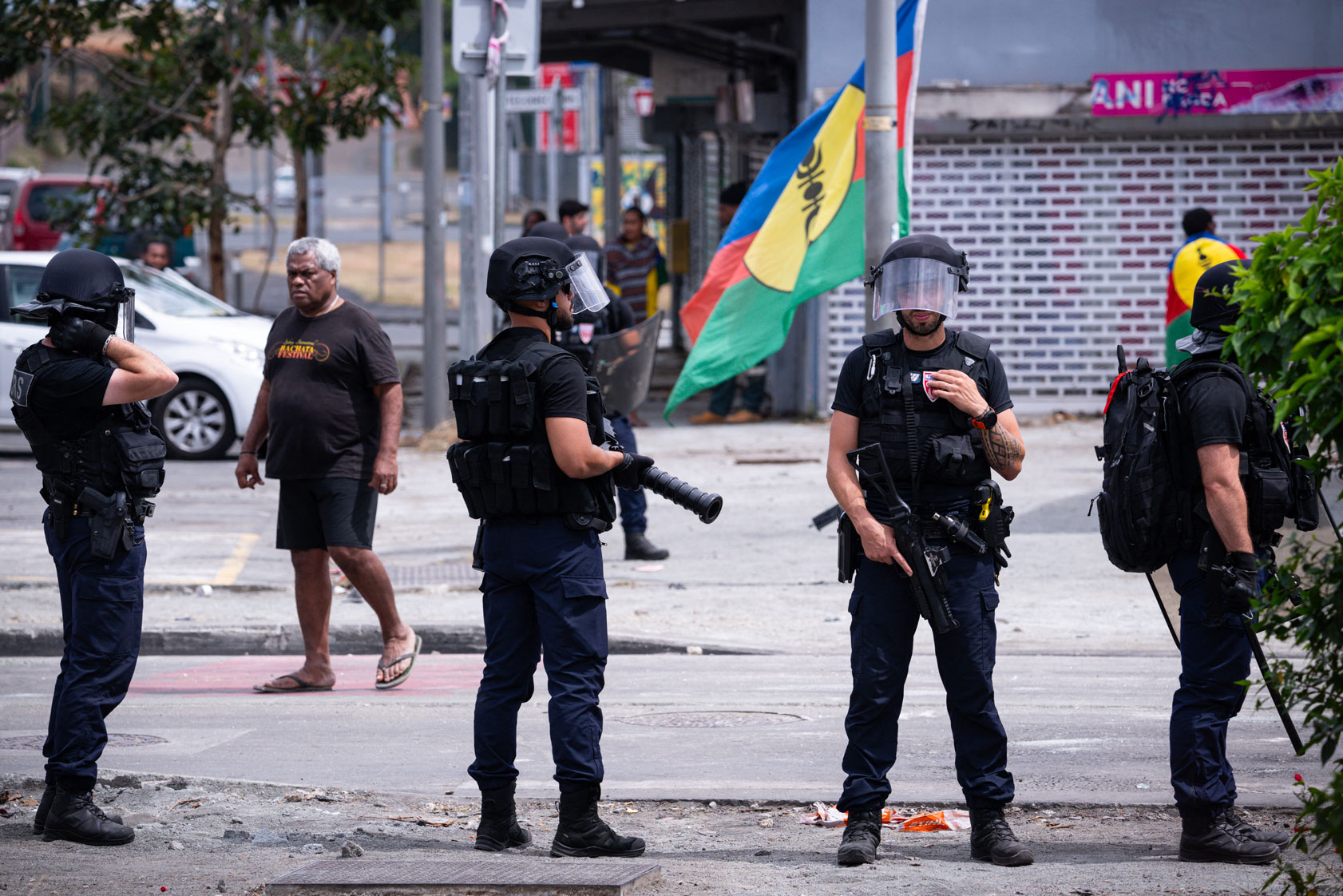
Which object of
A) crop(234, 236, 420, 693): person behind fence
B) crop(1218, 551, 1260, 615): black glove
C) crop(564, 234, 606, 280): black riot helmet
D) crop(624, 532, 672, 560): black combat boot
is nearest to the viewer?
crop(1218, 551, 1260, 615): black glove

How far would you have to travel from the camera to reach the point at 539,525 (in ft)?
16.2

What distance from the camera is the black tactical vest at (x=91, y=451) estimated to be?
5.19 metres

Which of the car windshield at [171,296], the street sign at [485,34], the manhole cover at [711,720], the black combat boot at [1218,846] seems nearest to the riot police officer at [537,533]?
the black combat boot at [1218,846]

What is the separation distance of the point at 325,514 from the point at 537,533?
8.20 feet

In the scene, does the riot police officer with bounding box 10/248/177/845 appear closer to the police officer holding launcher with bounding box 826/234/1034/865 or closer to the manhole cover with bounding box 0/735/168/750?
the manhole cover with bounding box 0/735/168/750

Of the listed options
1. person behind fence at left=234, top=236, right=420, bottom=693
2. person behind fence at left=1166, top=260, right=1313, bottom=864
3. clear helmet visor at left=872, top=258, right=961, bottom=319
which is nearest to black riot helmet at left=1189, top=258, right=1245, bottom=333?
person behind fence at left=1166, top=260, right=1313, bottom=864

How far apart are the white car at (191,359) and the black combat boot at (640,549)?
5.08 meters

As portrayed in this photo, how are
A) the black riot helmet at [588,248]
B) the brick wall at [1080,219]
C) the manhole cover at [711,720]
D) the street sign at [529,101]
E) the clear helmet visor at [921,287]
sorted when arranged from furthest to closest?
1. the street sign at [529,101]
2. the brick wall at [1080,219]
3. the black riot helmet at [588,248]
4. the manhole cover at [711,720]
5. the clear helmet visor at [921,287]

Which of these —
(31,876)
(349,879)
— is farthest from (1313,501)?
(31,876)

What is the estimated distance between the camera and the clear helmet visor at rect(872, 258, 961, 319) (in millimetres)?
4980

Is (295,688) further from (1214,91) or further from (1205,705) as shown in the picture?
(1214,91)

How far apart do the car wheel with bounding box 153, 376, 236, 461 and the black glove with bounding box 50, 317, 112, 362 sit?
9.47 m

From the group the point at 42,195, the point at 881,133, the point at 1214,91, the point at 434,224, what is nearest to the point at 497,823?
the point at 881,133

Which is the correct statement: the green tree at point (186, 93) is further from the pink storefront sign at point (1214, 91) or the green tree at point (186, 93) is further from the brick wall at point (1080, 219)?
the pink storefront sign at point (1214, 91)
